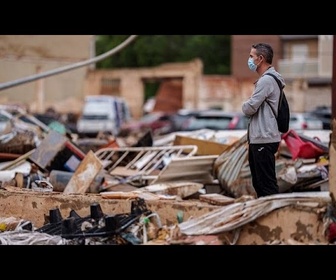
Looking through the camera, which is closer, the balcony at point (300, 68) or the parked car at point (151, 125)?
the parked car at point (151, 125)

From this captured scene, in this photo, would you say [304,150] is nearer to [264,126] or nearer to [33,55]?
[264,126]

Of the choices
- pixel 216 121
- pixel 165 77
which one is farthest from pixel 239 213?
pixel 165 77

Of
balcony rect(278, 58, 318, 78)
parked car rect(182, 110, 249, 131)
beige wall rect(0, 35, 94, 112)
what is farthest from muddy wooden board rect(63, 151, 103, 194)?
balcony rect(278, 58, 318, 78)

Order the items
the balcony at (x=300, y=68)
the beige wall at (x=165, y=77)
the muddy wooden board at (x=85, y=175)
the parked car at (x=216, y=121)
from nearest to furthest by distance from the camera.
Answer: the muddy wooden board at (x=85, y=175), the parked car at (x=216, y=121), the beige wall at (x=165, y=77), the balcony at (x=300, y=68)

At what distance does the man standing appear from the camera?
631cm

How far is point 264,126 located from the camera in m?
6.35

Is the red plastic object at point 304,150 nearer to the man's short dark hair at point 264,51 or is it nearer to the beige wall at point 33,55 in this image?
the man's short dark hair at point 264,51

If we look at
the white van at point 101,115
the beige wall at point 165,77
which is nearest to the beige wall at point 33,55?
the beige wall at point 165,77

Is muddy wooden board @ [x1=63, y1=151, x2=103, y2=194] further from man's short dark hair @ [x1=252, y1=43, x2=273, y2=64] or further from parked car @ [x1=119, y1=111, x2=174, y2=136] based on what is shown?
parked car @ [x1=119, y1=111, x2=174, y2=136]

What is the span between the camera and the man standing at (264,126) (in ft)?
20.7

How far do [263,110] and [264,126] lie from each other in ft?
0.45
